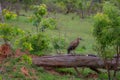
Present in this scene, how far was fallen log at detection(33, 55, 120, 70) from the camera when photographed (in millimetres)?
15922

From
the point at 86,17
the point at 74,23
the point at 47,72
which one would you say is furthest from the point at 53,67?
the point at 86,17

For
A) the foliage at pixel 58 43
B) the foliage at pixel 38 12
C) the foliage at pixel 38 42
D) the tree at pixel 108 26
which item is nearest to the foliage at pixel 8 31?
the foliage at pixel 38 42

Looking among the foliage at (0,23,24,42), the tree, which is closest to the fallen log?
the foliage at (0,23,24,42)

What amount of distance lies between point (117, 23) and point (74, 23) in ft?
80.3

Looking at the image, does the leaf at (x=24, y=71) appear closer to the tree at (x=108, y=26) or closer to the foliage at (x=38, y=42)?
the foliage at (x=38, y=42)

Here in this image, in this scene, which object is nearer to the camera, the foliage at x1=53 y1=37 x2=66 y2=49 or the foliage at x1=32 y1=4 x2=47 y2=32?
the foliage at x1=53 y1=37 x2=66 y2=49

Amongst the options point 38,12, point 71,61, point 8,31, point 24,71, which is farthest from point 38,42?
point 8,31

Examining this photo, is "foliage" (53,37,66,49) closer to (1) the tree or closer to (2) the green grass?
(2) the green grass

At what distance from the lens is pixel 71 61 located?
15.9 metres

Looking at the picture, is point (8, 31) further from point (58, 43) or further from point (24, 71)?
point (58, 43)

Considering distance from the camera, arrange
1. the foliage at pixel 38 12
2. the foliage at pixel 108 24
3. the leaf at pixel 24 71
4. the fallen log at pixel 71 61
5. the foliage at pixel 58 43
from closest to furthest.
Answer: the foliage at pixel 108 24 → the leaf at pixel 24 71 → the fallen log at pixel 71 61 → the foliage at pixel 58 43 → the foliage at pixel 38 12

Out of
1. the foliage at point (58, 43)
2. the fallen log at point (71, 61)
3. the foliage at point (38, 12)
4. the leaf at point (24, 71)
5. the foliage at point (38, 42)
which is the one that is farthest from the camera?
the foliage at point (38, 12)

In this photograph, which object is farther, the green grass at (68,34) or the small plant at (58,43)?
the small plant at (58,43)

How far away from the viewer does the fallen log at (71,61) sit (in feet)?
52.2
